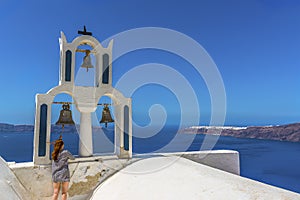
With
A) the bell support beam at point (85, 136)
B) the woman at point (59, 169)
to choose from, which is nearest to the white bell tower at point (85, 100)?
the bell support beam at point (85, 136)

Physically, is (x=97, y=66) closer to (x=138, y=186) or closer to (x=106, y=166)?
(x=106, y=166)

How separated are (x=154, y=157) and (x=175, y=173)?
4.10 ft

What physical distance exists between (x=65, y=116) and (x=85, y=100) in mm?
541

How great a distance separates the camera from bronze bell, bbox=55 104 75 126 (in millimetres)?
4776

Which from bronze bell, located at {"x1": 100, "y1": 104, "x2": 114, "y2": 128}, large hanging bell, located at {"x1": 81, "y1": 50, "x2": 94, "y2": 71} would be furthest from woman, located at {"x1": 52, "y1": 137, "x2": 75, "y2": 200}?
large hanging bell, located at {"x1": 81, "y1": 50, "x2": 94, "y2": 71}

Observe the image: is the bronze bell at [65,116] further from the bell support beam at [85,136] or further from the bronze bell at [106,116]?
the bronze bell at [106,116]

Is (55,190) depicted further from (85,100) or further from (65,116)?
(85,100)

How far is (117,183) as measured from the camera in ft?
14.1

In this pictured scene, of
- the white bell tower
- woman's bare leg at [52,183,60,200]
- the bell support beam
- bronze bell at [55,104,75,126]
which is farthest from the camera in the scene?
the bell support beam

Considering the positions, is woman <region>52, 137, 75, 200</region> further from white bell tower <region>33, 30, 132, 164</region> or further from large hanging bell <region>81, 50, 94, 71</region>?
large hanging bell <region>81, 50, 94, 71</region>

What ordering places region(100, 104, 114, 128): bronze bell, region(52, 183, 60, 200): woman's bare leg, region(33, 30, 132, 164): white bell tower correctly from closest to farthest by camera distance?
1. region(52, 183, 60, 200): woman's bare leg
2. region(33, 30, 132, 164): white bell tower
3. region(100, 104, 114, 128): bronze bell

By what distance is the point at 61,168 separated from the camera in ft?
13.4

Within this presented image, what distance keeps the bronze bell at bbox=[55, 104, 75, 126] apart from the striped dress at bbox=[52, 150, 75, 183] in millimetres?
843

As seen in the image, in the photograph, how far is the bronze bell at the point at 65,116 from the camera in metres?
4.78
